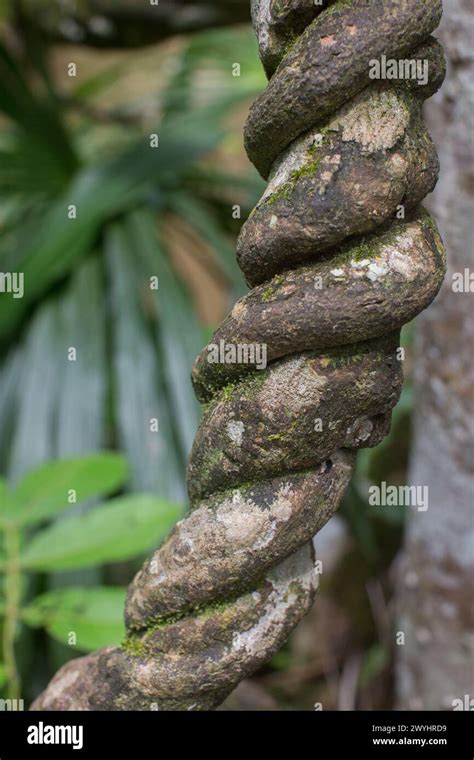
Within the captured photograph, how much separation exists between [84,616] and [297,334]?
0.44 meters

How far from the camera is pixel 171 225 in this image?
6.63ft

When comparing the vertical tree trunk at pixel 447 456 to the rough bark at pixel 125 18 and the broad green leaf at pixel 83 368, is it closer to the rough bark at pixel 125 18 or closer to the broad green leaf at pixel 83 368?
the broad green leaf at pixel 83 368

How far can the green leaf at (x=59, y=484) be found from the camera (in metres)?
0.88

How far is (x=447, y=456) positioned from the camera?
3.91 feet

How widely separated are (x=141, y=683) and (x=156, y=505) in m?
0.29

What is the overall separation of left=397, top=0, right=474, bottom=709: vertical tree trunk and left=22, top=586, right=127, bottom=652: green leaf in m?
0.56

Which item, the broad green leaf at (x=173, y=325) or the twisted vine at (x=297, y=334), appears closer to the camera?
the twisted vine at (x=297, y=334)

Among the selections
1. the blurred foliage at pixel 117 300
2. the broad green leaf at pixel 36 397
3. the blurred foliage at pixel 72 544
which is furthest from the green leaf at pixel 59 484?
the broad green leaf at pixel 36 397

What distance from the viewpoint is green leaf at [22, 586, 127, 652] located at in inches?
31.1

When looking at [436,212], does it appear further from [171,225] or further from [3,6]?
[3,6]

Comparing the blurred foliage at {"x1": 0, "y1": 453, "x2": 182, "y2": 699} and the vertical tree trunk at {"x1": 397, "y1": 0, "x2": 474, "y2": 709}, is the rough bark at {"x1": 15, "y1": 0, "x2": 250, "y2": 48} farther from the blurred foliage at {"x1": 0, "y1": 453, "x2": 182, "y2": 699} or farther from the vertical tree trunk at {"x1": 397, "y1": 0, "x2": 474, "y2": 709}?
the blurred foliage at {"x1": 0, "y1": 453, "x2": 182, "y2": 699}

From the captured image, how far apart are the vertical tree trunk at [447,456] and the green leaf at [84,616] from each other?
563mm
